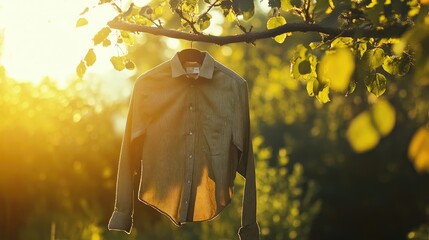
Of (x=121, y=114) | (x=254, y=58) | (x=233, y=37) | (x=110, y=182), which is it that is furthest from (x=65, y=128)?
(x=254, y=58)

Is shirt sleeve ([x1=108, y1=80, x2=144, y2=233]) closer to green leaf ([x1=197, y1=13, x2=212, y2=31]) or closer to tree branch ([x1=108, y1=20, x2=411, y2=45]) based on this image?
green leaf ([x1=197, y1=13, x2=212, y2=31])

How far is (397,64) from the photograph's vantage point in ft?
11.6

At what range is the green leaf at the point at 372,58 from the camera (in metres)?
3.31

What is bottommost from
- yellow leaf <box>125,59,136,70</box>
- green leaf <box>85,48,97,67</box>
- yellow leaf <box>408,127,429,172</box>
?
yellow leaf <box>125,59,136,70</box>

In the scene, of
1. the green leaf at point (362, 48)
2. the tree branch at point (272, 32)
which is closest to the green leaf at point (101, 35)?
the tree branch at point (272, 32)

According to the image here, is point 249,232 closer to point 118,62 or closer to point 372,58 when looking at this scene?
point 118,62

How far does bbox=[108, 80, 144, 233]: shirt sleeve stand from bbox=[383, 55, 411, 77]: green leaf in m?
1.44

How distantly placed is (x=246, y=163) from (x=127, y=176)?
0.68m

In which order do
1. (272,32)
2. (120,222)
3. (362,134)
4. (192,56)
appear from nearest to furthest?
(362,134) → (272,32) → (120,222) → (192,56)

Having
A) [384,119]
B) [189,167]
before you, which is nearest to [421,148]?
[384,119]

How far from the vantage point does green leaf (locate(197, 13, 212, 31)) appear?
12.1 ft

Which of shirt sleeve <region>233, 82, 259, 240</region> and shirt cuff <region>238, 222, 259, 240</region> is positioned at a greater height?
shirt sleeve <region>233, 82, 259, 240</region>

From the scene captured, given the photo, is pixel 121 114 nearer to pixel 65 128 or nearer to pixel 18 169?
pixel 65 128

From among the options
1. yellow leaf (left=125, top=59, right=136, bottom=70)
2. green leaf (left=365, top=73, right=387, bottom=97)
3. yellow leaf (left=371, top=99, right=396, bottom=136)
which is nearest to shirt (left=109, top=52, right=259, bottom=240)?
yellow leaf (left=125, top=59, right=136, bottom=70)
